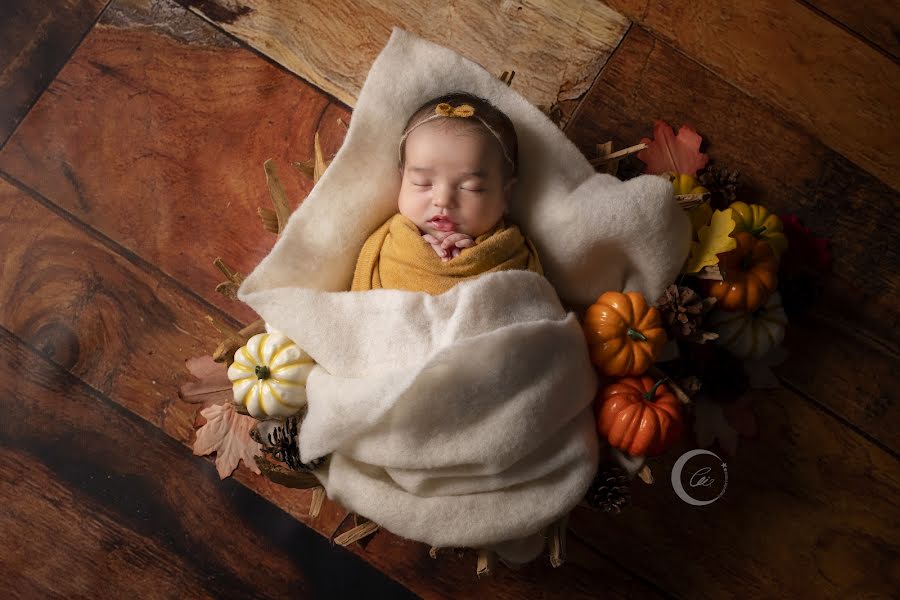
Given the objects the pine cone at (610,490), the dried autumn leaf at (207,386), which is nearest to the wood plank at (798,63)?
the pine cone at (610,490)

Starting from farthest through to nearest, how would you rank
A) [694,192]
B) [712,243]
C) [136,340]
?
[136,340], [694,192], [712,243]

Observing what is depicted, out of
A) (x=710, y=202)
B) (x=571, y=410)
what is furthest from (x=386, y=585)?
(x=710, y=202)

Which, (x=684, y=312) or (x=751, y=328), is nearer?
(x=684, y=312)

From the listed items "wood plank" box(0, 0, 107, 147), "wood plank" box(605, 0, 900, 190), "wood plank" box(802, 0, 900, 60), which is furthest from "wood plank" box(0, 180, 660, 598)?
"wood plank" box(802, 0, 900, 60)

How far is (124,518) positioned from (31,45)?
42.0 inches

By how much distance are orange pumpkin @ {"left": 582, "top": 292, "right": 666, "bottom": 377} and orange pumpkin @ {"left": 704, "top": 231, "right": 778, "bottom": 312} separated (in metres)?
0.16

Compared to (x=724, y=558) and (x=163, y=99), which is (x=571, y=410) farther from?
(x=163, y=99)

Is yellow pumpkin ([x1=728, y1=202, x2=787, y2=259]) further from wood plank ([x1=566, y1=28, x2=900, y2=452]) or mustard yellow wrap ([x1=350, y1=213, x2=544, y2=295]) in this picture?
mustard yellow wrap ([x1=350, y1=213, x2=544, y2=295])

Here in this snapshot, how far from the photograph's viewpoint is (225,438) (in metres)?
1.50

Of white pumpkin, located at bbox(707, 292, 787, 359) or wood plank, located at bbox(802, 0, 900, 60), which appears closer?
white pumpkin, located at bbox(707, 292, 787, 359)

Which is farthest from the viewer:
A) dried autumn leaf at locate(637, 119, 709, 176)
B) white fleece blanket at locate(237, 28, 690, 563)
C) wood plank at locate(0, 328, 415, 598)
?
dried autumn leaf at locate(637, 119, 709, 176)

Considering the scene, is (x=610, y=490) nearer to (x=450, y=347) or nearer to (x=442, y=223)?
(x=450, y=347)

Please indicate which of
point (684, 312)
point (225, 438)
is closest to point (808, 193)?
point (684, 312)

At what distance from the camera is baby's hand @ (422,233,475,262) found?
4.26 ft
